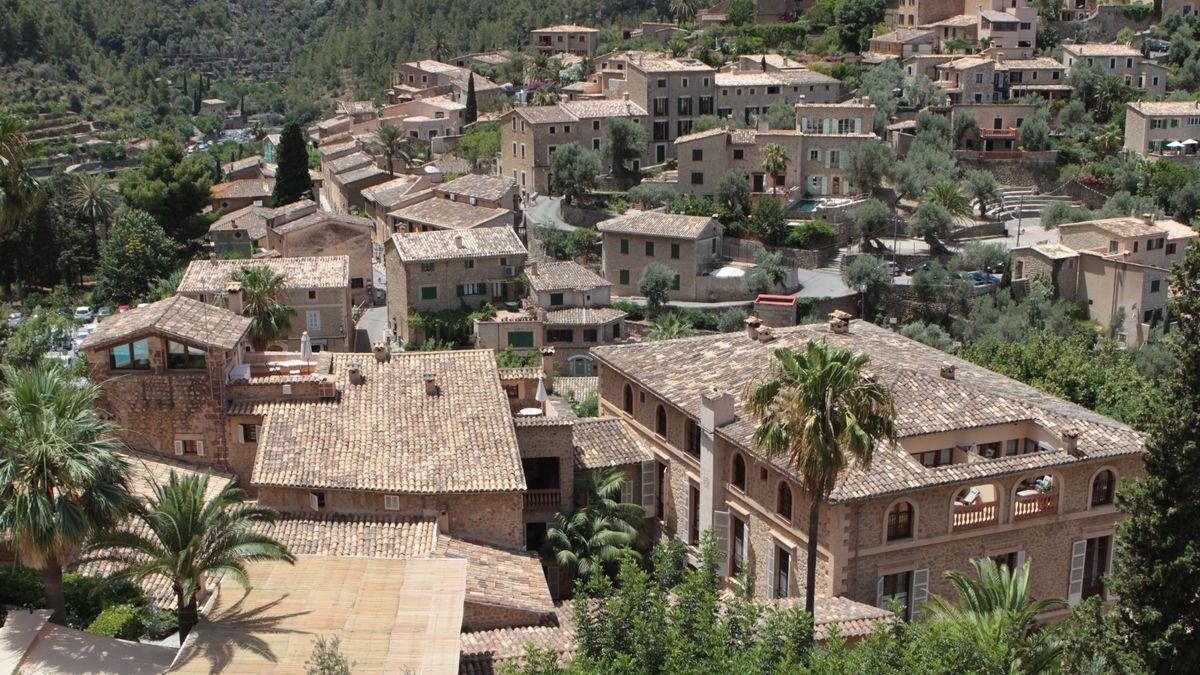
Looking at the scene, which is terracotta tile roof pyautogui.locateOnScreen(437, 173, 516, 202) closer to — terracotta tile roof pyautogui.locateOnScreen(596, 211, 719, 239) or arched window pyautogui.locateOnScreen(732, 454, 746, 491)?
terracotta tile roof pyautogui.locateOnScreen(596, 211, 719, 239)

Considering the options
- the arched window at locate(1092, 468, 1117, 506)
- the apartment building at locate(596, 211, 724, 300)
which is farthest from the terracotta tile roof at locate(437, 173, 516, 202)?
the arched window at locate(1092, 468, 1117, 506)

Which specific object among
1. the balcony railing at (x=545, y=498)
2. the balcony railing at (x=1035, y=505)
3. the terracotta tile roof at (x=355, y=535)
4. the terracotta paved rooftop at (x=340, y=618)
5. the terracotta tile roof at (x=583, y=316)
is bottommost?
the terracotta tile roof at (x=583, y=316)

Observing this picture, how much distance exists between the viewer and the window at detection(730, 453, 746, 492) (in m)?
33.3

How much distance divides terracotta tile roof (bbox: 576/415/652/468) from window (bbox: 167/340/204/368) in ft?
32.9

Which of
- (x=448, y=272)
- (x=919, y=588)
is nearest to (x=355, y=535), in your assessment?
(x=919, y=588)

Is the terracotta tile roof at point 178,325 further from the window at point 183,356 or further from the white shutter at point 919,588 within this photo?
the white shutter at point 919,588

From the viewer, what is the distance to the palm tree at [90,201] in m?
91.2

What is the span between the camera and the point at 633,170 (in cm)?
9381

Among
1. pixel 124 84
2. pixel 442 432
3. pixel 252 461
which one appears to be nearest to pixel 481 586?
pixel 442 432

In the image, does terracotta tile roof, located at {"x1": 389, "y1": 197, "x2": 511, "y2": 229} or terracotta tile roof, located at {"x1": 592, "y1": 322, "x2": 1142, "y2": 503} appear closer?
terracotta tile roof, located at {"x1": 592, "y1": 322, "x2": 1142, "y2": 503}

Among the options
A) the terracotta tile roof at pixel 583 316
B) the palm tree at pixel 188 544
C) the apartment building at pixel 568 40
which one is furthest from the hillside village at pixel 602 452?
the apartment building at pixel 568 40

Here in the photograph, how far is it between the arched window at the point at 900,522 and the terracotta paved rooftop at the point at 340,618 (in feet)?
33.9

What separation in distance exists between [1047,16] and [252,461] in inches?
4359

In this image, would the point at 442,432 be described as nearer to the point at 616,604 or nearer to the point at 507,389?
the point at 507,389
